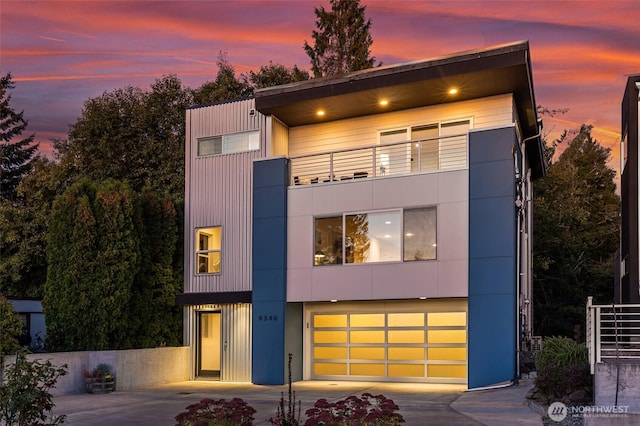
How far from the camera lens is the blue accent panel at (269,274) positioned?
17891 mm

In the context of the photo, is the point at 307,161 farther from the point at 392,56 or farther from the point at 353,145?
the point at 392,56

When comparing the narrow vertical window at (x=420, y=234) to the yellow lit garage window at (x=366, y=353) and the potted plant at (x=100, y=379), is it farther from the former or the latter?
the potted plant at (x=100, y=379)

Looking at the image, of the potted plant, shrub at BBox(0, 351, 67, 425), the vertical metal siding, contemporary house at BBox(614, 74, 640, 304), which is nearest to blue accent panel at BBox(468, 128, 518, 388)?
contemporary house at BBox(614, 74, 640, 304)

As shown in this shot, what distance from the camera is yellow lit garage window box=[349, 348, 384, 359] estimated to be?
1802 cm

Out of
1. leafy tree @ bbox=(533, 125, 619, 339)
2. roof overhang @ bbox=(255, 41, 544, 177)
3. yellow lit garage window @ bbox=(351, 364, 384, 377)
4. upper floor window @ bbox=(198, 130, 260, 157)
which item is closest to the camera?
roof overhang @ bbox=(255, 41, 544, 177)

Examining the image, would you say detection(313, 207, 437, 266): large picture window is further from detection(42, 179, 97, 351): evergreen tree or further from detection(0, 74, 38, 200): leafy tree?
detection(0, 74, 38, 200): leafy tree

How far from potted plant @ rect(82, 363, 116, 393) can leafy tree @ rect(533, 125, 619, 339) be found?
18.1m

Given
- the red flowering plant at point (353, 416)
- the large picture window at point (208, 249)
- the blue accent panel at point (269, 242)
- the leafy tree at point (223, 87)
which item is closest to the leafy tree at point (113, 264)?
the large picture window at point (208, 249)

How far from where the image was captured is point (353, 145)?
63.5 ft

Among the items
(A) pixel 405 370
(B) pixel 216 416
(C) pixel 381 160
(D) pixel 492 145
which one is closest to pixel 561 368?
(D) pixel 492 145

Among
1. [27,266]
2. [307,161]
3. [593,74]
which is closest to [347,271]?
[307,161]

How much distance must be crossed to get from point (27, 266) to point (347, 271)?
50.2ft

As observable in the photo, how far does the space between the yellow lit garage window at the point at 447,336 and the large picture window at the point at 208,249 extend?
245 inches

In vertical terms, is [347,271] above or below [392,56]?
below
